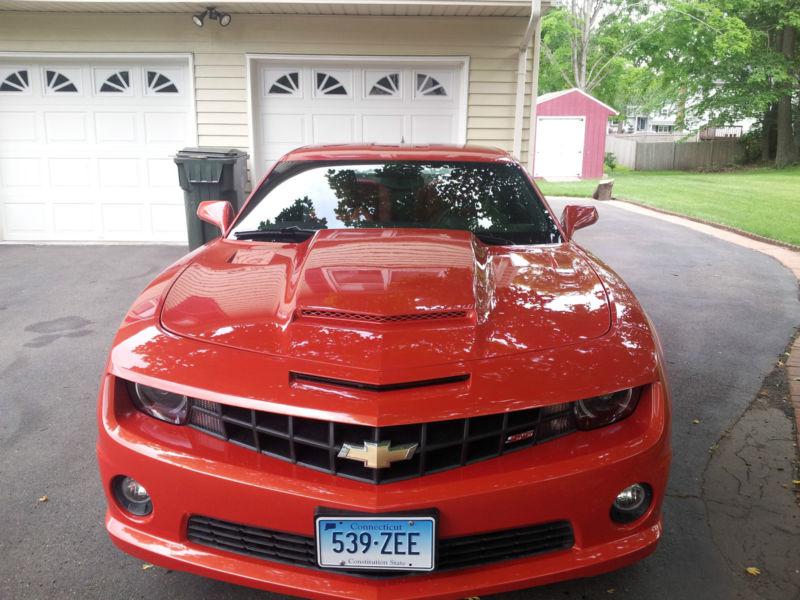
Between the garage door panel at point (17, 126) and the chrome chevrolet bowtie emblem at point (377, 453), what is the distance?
9.42 m

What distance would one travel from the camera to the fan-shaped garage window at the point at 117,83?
30.2ft

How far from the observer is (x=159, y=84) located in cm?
922

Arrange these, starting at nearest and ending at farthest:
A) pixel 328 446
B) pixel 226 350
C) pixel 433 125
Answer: pixel 328 446
pixel 226 350
pixel 433 125

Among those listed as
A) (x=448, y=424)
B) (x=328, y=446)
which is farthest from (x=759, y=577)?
(x=328, y=446)

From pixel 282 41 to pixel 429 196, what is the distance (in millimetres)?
6286

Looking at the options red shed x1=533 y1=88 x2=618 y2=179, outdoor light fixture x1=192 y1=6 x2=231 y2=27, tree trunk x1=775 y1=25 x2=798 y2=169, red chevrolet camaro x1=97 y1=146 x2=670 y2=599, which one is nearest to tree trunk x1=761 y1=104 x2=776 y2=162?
tree trunk x1=775 y1=25 x2=798 y2=169

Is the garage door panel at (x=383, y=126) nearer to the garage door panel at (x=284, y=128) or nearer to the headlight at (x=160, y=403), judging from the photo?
the garage door panel at (x=284, y=128)

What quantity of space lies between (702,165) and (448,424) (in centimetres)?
3105

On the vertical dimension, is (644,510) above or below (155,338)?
below

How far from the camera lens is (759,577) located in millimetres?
2617

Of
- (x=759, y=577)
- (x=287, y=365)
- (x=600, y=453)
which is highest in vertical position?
(x=287, y=365)

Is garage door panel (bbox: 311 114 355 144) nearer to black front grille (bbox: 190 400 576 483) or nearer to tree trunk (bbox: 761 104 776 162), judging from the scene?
black front grille (bbox: 190 400 576 483)

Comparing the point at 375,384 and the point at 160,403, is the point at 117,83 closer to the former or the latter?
the point at 160,403

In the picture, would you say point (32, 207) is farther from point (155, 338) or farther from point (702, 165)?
point (702, 165)
